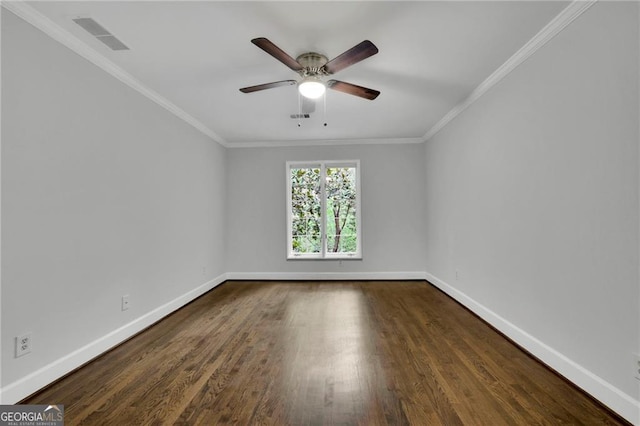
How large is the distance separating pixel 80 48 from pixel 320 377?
3.08m

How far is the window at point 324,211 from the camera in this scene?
5703 mm

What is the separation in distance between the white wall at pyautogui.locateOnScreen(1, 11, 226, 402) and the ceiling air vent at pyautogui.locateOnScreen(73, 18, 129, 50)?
26 cm

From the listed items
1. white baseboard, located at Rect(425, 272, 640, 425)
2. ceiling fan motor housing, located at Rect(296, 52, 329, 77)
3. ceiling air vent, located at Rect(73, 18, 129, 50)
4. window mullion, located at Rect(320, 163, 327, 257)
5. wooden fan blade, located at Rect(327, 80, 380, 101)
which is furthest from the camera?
window mullion, located at Rect(320, 163, 327, 257)

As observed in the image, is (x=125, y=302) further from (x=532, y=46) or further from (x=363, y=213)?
(x=532, y=46)

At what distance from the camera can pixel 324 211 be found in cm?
571

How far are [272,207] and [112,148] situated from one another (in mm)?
3119

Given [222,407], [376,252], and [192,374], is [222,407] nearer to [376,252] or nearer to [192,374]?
[192,374]

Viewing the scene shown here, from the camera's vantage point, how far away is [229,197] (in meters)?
5.76

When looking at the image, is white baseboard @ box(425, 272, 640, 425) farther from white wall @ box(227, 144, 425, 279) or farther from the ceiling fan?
the ceiling fan

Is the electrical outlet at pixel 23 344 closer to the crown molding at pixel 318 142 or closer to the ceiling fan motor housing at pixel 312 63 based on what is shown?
the ceiling fan motor housing at pixel 312 63

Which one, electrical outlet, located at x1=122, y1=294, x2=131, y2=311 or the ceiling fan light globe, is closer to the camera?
the ceiling fan light globe

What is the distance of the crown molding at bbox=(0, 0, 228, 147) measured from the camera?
1.99 m

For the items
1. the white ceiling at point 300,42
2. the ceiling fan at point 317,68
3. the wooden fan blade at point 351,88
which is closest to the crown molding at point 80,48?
the white ceiling at point 300,42

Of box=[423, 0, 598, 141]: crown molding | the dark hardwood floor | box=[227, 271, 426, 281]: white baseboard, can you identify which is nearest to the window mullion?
box=[227, 271, 426, 281]: white baseboard
